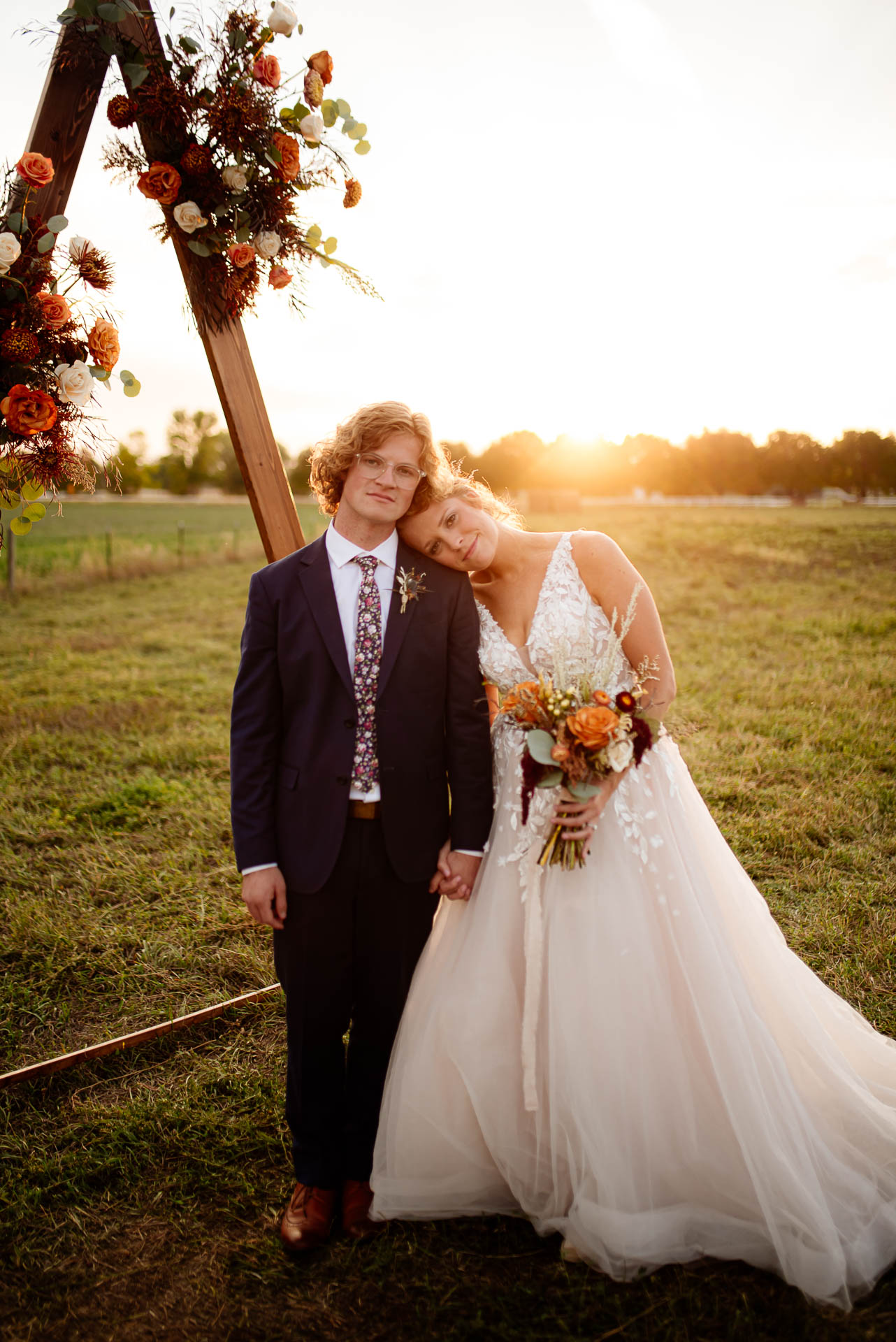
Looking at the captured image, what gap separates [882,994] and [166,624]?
39.5ft

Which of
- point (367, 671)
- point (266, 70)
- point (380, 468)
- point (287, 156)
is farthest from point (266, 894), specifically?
point (266, 70)

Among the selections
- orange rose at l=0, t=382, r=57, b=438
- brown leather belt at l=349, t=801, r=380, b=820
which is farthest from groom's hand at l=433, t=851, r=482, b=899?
orange rose at l=0, t=382, r=57, b=438

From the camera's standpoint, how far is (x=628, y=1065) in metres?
2.50

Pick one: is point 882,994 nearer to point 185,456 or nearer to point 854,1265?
point 854,1265

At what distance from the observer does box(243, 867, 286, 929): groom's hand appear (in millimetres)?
2615

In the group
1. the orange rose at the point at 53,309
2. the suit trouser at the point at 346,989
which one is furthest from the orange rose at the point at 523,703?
the orange rose at the point at 53,309

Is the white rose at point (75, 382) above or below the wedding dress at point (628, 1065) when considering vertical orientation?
above

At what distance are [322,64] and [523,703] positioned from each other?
2.31m

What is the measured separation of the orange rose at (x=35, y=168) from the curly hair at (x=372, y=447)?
1164 millimetres

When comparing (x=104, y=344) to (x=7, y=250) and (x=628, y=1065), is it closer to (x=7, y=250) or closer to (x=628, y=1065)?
(x=7, y=250)

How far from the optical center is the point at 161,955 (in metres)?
4.27

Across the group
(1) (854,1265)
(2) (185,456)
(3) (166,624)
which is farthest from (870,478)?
(2) (185,456)

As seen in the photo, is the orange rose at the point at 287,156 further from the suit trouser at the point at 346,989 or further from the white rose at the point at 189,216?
the suit trouser at the point at 346,989

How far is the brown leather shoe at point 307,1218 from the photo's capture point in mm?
2621
